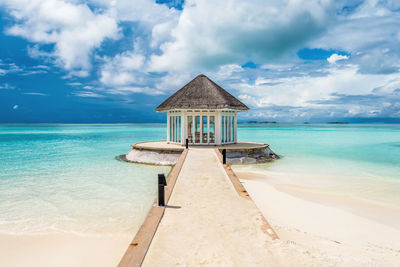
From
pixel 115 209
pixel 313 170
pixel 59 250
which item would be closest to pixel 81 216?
pixel 115 209

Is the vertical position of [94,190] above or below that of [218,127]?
below

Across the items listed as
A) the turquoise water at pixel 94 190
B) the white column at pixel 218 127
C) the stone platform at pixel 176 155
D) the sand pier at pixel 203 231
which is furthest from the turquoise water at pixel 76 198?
the white column at pixel 218 127

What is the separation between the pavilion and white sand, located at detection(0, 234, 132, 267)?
10.1 m

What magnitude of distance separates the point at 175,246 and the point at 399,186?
34.9 feet

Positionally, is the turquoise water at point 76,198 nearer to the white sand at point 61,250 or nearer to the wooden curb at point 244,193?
the white sand at point 61,250

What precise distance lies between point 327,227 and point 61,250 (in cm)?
574

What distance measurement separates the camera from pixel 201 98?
1549 cm

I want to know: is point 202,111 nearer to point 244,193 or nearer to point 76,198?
point 76,198

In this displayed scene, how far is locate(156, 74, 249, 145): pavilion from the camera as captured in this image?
15.1 meters

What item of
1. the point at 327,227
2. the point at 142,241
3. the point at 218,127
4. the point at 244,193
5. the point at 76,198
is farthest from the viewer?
the point at 218,127

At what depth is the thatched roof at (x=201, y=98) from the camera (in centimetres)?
1502

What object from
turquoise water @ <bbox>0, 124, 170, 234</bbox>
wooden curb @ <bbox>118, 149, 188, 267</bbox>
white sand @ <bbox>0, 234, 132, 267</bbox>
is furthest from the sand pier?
turquoise water @ <bbox>0, 124, 170, 234</bbox>

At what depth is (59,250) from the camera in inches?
196

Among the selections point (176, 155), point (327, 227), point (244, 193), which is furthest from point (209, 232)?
point (176, 155)
